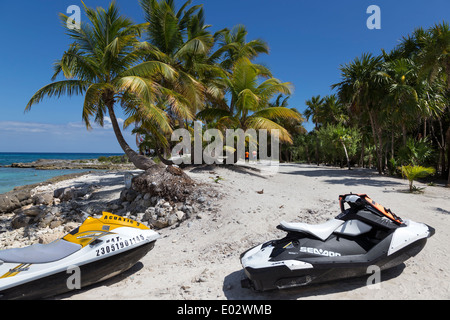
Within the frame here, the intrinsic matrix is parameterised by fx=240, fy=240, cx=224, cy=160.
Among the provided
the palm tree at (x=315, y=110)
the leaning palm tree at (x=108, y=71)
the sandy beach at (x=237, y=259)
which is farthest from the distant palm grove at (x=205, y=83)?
the palm tree at (x=315, y=110)

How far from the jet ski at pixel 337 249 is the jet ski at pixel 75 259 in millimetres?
1588

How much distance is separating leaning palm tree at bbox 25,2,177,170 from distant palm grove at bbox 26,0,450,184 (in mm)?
35

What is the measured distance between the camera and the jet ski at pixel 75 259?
259cm

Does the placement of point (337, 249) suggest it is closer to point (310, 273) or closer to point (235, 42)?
point (310, 273)

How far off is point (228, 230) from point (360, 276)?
8.85 ft

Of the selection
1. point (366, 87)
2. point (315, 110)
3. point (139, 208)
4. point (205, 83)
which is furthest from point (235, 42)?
point (315, 110)

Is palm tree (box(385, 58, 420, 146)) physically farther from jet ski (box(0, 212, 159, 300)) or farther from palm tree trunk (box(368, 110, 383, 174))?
jet ski (box(0, 212, 159, 300))

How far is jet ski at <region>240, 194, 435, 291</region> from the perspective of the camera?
252 cm

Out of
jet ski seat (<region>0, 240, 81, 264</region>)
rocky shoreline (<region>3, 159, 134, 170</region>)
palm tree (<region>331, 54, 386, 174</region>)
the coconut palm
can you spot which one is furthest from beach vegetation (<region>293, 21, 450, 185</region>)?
rocky shoreline (<region>3, 159, 134, 170</region>)

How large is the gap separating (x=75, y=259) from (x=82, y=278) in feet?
0.82

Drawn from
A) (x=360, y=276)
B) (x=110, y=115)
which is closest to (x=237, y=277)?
(x=360, y=276)

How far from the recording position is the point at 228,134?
13.8 m

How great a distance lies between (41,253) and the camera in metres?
Result: 2.82
